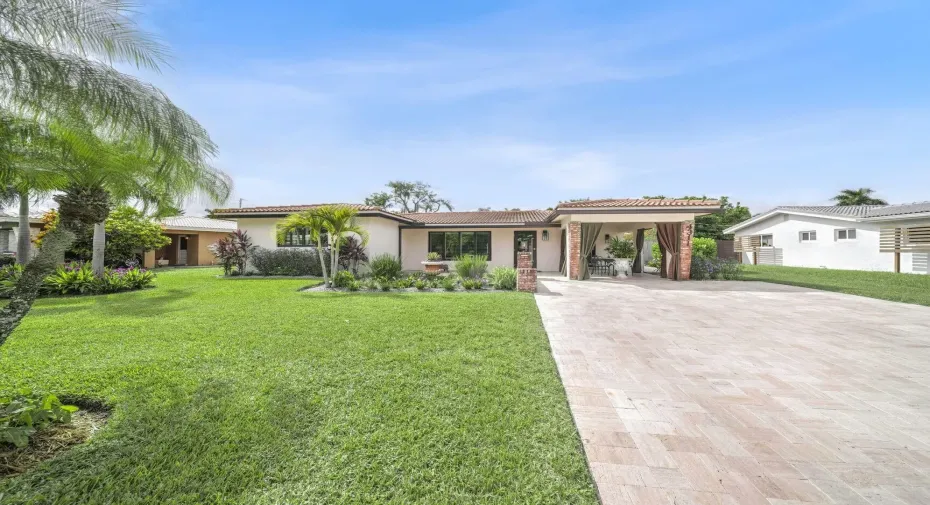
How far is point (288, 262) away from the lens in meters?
16.0

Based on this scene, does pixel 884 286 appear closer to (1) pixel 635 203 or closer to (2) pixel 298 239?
(1) pixel 635 203

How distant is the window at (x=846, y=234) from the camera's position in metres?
19.4

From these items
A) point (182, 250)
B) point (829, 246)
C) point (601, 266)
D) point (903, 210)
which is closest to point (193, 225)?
point (182, 250)

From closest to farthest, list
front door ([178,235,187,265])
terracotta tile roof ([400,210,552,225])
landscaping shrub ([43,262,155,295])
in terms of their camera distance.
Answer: landscaping shrub ([43,262,155,295]) < terracotta tile roof ([400,210,552,225]) < front door ([178,235,187,265])

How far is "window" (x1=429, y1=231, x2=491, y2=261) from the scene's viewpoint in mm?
19328

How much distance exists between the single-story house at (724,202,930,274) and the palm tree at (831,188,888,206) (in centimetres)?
2053

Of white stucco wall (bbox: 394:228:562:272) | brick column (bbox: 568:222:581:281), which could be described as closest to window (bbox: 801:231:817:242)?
white stucco wall (bbox: 394:228:562:272)

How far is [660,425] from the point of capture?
314cm

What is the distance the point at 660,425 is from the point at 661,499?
106 cm

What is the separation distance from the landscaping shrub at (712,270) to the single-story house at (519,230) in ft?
2.98

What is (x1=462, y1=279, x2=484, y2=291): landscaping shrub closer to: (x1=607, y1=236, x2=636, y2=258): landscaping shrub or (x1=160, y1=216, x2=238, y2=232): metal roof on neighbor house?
(x1=607, y1=236, x2=636, y2=258): landscaping shrub

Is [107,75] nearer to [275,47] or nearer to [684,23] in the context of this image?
[275,47]

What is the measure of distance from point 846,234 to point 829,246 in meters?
0.99

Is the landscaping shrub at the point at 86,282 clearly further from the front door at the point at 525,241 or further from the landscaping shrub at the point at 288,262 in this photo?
the front door at the point at 525,241
